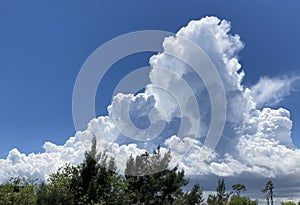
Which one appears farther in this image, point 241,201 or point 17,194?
point 241,201

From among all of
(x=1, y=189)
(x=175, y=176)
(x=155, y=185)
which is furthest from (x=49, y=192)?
(x=175, y=176)

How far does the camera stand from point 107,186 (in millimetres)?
31500

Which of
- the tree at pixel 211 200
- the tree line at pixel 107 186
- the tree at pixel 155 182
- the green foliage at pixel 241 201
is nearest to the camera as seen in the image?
the tree line at pixel 107 186

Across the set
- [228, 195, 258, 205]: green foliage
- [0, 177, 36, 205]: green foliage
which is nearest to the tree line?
[0, 177, 36, 205]: green foliage

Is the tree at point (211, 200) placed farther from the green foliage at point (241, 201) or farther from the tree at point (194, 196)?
the green foliage at point (241, 201)

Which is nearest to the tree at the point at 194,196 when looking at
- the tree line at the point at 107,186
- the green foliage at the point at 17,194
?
the tree line at the point at 107,186

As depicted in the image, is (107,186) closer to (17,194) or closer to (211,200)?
(17,194)

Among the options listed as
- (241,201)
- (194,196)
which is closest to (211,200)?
(194,196)

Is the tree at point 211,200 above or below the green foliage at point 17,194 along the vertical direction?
above

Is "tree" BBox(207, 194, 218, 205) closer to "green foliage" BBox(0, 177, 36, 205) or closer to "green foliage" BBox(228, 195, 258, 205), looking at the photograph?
"green foliage" BBox(0, 177, 36, 205)

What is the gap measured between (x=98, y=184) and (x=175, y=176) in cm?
1092

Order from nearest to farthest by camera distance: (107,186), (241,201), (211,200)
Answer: (107,186)
(211,200)
(241,201)

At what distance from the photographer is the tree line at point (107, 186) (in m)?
29.6

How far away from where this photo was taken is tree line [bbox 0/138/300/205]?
29.6 m
